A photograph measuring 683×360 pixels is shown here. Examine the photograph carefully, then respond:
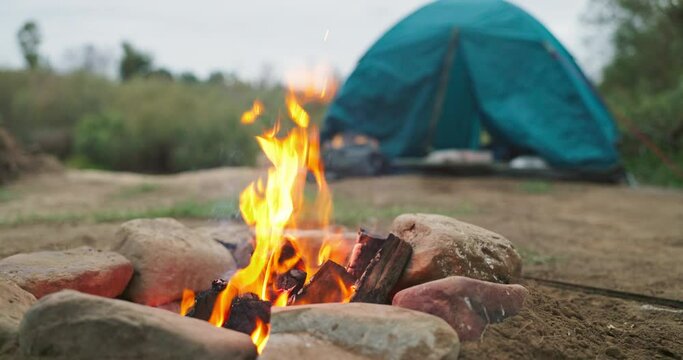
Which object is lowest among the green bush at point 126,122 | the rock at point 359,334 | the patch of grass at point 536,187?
the green bush at point 126,122

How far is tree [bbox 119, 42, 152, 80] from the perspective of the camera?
28.0 metres

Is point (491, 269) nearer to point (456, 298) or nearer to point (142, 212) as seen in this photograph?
point (456, 298)

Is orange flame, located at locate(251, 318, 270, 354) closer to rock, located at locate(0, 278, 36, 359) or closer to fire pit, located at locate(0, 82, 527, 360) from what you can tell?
fire pit, located at locate(0, 82, 527, 360)

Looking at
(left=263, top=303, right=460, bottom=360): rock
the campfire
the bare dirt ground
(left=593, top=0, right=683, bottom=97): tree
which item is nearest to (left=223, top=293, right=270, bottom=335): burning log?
the campfire

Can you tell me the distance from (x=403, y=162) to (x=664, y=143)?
450 centimetres

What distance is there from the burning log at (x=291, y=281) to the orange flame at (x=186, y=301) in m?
0.44

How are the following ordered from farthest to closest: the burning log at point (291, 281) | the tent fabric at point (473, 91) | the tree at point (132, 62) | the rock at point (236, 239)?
the tree at point (132, 62)
the tent fabric at point (473, 91)
the rock at point (236, 239)
the burning log at point (291, 281)

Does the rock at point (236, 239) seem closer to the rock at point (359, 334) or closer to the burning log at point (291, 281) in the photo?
the burning log at point (291, 281)

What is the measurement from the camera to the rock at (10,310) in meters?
2.12

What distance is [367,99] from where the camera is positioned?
1038 cm

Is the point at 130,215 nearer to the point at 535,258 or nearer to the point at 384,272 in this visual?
the point at 535,258

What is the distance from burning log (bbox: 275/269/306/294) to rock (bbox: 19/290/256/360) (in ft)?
3.00

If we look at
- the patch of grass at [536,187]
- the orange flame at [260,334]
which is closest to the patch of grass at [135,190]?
the patch of grass at [536,187]

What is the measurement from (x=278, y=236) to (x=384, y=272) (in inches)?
25.0
